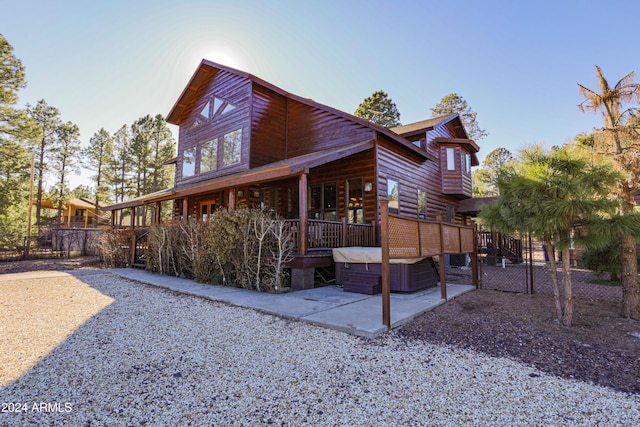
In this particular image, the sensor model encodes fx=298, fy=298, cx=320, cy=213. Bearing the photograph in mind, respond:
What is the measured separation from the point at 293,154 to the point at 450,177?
25.3 ft

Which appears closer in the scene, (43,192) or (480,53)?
(480,53)

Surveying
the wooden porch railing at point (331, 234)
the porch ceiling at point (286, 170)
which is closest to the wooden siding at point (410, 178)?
the porch ceiling at point (286, 170)

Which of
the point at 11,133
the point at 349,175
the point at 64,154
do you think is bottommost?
the point at 349,175

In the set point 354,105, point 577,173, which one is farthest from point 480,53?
point 354,105

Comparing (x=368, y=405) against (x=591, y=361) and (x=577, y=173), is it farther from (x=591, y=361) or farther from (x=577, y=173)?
(x=577, y=173)

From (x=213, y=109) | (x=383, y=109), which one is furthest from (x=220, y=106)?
(x=383, y=109)

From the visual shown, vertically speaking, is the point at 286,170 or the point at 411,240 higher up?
the point at 286,170

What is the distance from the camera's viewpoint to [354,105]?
29297 mm

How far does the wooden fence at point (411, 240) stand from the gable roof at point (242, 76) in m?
4.35

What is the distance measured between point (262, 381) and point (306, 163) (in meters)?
5.46

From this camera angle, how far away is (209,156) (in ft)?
44.2

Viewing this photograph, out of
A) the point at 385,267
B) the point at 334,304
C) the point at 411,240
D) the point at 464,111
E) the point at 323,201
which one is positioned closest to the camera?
the point at 385,267

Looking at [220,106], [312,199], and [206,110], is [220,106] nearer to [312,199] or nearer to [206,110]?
[206,110]

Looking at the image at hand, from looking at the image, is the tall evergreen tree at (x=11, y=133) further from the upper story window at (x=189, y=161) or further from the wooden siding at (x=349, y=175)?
the wooden siding at (x=349, y=175)
